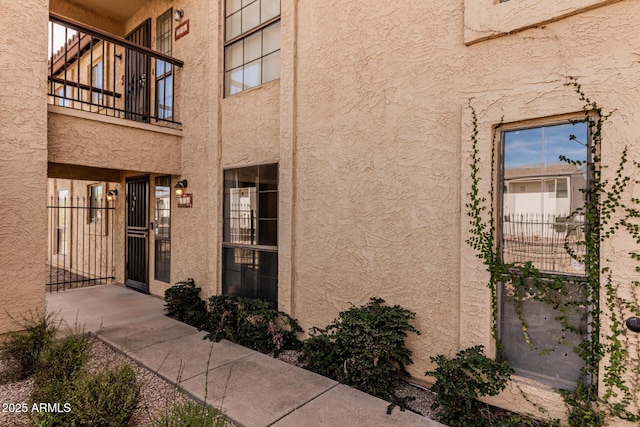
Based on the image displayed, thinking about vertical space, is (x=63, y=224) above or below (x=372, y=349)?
above

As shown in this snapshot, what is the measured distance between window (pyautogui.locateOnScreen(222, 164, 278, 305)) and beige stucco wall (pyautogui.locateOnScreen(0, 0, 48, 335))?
9.12 feet

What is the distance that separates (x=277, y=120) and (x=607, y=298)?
183 inches

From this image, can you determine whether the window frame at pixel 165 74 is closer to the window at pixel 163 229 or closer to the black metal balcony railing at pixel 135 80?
the black metal balcony railing at pixel 135 80

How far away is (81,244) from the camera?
1045cm

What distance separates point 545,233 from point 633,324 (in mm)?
960

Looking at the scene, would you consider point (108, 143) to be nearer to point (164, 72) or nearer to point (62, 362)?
point (164, 72)

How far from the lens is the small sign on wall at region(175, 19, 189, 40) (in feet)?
22.4

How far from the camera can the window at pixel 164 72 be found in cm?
741

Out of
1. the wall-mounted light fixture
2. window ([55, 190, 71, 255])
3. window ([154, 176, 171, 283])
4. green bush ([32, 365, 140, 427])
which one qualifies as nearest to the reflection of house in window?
green bush ([32, 365, 140, 427])

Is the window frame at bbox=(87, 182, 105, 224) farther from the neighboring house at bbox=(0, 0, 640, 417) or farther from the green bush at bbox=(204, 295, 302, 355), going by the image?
the green bush at bbox=(204, 295, 302, 355)

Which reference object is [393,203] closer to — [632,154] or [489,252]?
[489,252]

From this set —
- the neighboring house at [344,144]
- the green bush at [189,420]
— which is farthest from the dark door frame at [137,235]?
the green bush at [189,420]

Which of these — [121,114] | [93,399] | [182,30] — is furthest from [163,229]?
[93,399]

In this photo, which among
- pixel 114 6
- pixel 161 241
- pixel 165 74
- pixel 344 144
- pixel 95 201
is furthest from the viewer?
pixel 95 201
